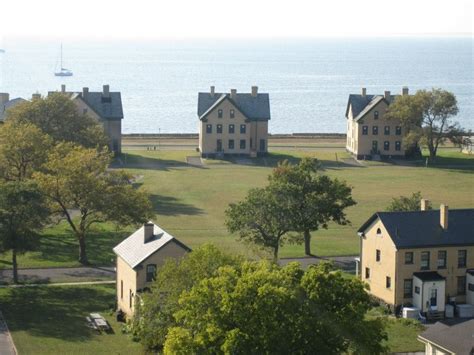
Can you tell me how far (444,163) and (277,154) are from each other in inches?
722

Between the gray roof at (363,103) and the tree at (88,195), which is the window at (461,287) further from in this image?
the gray roof at (363,103)

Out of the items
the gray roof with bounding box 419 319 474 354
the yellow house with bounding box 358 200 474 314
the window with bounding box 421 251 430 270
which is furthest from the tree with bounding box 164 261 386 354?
the window with bounding box 421 251 430 270

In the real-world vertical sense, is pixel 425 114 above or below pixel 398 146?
above

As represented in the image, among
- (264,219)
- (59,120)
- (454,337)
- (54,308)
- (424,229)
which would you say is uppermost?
(59,120)

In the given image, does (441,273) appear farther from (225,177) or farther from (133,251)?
(225,177)

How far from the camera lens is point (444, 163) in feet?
374

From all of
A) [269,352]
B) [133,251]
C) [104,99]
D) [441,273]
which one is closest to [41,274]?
[133,251]

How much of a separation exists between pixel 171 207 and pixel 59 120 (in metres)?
14.6

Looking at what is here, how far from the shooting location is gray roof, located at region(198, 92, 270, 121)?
385ft

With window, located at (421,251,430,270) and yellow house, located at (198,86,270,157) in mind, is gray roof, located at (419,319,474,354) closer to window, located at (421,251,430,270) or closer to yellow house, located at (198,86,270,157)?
window, located at (421,251,430,270)

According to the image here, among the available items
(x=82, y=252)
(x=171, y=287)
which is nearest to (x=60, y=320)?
(x=171, y=287)

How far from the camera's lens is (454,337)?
4281 centimetres

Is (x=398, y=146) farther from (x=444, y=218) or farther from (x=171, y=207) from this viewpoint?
(x=444, y=218)

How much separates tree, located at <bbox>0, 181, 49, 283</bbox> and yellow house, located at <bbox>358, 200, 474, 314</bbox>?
62.2 feet
